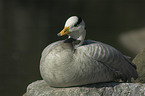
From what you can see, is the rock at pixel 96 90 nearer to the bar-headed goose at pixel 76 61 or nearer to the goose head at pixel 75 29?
the bar-headed goose at pixel 76 61

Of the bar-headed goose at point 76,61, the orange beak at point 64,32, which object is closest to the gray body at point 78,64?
the bar-headed goose at point 76,61

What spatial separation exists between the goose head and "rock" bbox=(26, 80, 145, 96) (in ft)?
1.02

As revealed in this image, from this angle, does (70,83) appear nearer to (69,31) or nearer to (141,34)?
(69,31)

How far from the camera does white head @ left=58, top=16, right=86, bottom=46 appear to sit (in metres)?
1.43

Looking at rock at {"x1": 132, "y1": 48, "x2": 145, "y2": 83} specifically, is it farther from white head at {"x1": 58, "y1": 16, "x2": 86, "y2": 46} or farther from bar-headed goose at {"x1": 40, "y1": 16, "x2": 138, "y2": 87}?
white head at {"x1": 58, "y1": 16, "x2": 86, "y2": 46}

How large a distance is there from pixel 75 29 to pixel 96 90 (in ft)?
1.49

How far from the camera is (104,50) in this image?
1.54 metres

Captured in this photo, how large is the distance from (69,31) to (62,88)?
409mm

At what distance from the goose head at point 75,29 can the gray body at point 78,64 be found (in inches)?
2.7

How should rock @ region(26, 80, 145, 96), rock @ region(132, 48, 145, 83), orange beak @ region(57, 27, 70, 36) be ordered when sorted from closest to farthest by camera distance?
1. orange beak @ region(57, 27, 70, 36)
2. rock @ region(26, 80, 145, 96)
3. rock @ region(132, 48, 145, 83)

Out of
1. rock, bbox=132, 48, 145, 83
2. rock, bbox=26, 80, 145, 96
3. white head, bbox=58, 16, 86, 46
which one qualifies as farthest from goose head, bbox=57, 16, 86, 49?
rock, bbox=132, 48, 145, 83

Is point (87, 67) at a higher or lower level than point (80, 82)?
higher

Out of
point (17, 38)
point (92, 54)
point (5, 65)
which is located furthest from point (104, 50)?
point (17, 38)

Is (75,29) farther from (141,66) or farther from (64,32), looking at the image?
(141,66)
